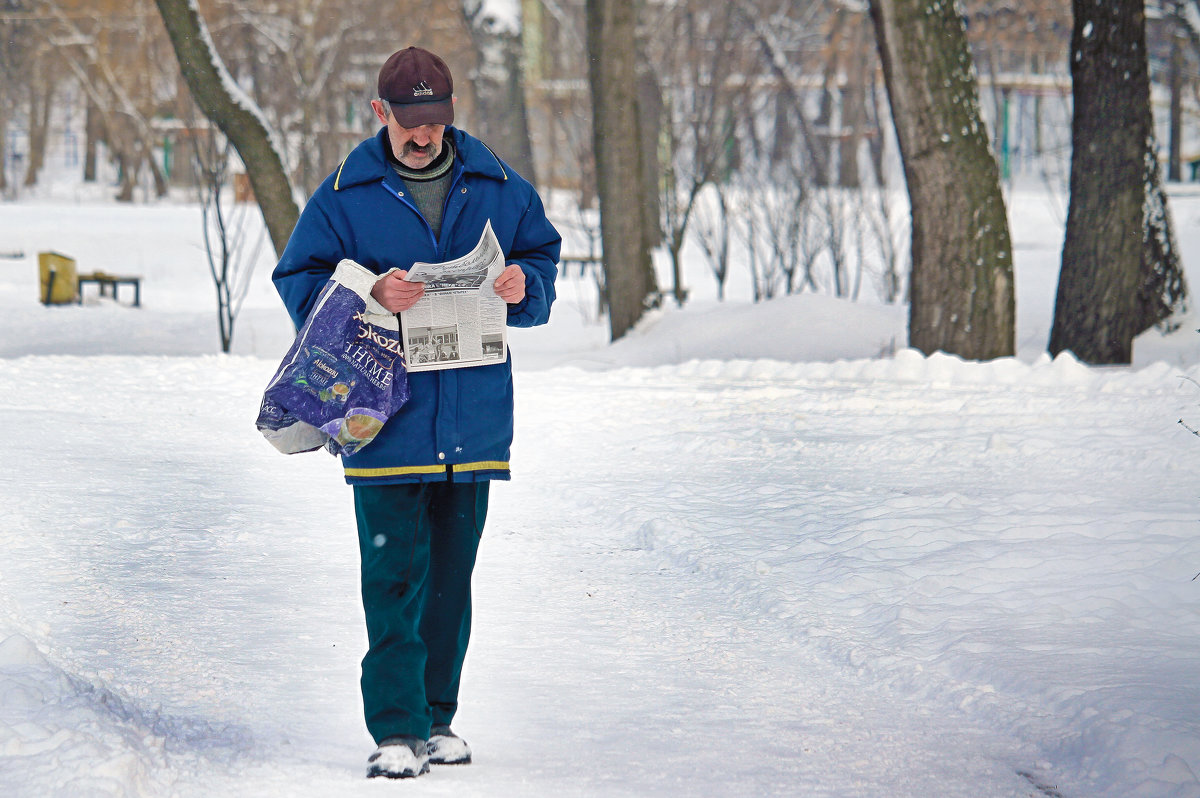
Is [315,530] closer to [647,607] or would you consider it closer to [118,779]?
[647,607]

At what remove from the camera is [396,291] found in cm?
334

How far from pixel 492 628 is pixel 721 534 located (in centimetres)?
164

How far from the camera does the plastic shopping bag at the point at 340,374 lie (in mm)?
3350

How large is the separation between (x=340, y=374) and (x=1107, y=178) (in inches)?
370

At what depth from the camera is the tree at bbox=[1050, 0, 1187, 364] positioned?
1118cm

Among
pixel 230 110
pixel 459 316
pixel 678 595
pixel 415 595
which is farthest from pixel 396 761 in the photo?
Result: pixel 230 110

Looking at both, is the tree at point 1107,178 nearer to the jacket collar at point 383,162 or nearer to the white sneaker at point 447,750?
the jacket collar at point 383,162

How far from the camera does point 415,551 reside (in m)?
3.46

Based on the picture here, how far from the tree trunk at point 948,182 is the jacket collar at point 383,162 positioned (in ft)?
25.0

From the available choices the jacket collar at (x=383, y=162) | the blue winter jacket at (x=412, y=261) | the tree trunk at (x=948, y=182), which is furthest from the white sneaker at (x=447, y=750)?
the tree trunk at (x=948, y=182)

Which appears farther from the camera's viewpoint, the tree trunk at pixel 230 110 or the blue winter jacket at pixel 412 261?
the tree trunk at pixel 230 110

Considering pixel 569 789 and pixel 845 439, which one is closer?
pixel 569 789

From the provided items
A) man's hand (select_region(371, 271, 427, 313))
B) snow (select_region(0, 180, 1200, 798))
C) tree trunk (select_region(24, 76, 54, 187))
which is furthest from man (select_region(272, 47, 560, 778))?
tree trunk (select_region(24, 76, 54, 187))

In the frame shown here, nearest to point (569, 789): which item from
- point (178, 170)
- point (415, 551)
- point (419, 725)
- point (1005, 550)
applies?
point (419, 725)
